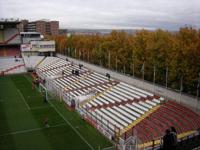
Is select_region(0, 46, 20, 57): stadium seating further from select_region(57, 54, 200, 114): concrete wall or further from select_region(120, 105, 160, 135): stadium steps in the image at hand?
select_region(120, 105, 160, 135): stadium steps

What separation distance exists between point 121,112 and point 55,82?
15882 millimetres

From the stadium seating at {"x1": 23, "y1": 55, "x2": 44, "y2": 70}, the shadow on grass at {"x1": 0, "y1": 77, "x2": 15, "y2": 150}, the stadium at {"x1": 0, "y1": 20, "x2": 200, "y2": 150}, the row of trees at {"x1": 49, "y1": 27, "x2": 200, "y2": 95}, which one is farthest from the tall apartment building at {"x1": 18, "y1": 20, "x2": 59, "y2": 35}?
the shadow on grass at {"x1": 0, "y1": 77, "x2": 15, "y2": 150}

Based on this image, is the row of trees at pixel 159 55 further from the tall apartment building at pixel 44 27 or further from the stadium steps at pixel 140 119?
the tall apartment building at pixel 44 27

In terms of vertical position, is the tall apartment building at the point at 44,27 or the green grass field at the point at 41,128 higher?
the tall apartment building at the point at 44,27

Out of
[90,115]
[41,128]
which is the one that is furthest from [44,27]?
[41,128]

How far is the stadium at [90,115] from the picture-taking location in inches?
701

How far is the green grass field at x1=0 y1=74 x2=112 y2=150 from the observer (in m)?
17.9

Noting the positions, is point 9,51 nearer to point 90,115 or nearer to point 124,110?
point 90,115

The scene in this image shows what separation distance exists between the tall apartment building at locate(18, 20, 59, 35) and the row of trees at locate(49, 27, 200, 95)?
14762 cm

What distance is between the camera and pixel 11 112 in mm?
25281

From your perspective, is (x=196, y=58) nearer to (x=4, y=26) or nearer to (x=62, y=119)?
(x=62, y=119)

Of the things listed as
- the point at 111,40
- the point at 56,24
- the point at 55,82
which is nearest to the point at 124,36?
the point at 111,40

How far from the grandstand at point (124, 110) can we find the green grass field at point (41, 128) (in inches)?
41.0

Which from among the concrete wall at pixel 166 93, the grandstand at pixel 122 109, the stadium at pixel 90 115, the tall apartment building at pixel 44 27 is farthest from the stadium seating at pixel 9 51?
the tall apartment building at pixel 44 27
